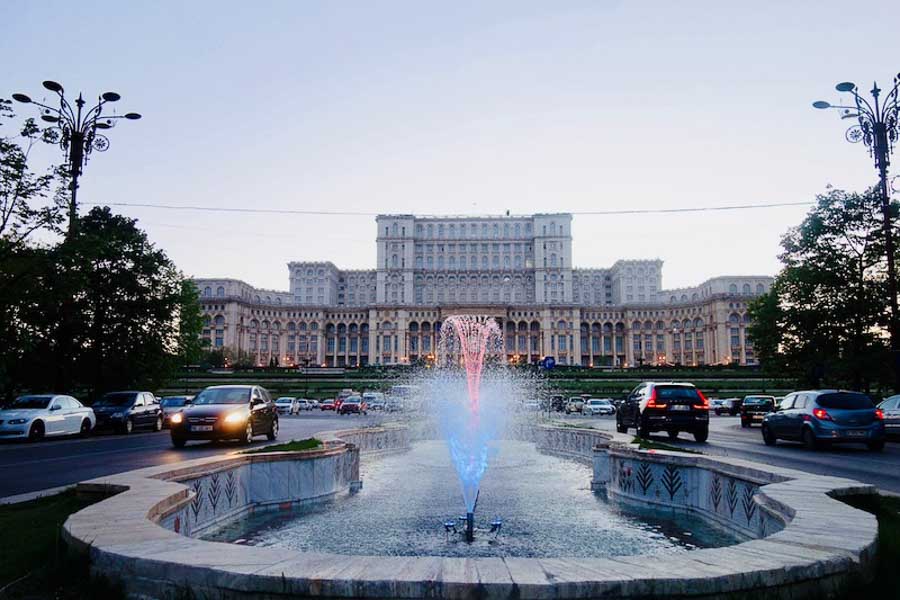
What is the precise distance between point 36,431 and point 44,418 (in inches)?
17.7

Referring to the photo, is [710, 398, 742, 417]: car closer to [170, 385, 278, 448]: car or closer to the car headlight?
[170, 385, 278, 448]: car

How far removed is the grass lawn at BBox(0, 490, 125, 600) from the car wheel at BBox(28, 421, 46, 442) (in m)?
16.5

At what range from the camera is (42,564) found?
5.02 metres

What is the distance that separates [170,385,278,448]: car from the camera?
17.5 meters

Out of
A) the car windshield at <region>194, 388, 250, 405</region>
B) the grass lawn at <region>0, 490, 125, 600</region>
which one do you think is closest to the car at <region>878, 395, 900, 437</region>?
the car windshield at <region>194, 388, 250, 405</region>

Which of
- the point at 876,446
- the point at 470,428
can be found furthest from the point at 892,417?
the point at 470,428

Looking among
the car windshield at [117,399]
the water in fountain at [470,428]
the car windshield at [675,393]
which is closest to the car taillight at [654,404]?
the car windshield at [675,393]

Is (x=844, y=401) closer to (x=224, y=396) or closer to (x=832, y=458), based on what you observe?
(x=832, y=458)

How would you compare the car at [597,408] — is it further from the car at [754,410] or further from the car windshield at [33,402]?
the car windshield at [33,402]

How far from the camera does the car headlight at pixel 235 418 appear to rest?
1773cm

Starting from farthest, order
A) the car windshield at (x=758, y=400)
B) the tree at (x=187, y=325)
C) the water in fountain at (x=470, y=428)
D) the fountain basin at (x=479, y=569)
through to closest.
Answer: the tree at (x=187, y=325) → the car windshield at (x=758, y=400) → the water in fountain at (x=470, y=428) → the fountain basin at (x=479, y=569)

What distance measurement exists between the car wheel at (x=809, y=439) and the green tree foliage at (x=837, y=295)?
9936 mm

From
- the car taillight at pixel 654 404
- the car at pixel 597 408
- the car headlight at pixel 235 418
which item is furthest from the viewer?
the car at pixel 597 408

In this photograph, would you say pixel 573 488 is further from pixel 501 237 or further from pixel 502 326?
pixel 501 237
